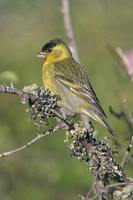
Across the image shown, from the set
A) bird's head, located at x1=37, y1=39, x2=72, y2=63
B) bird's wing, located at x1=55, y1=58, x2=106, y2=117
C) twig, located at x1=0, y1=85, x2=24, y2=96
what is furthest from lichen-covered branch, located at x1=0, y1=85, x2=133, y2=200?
bird's head, located at x1=37, y1=39, x2=72, y2=63

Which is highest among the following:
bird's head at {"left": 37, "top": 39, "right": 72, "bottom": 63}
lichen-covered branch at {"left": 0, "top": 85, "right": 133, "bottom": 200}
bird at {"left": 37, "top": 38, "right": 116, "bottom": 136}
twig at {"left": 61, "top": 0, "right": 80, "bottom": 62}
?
bird's head at {"left": 37, "top": 39, "right": 72, "bottom": 63}

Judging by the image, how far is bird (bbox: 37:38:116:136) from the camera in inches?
219

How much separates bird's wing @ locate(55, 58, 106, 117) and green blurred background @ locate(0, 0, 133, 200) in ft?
0.54

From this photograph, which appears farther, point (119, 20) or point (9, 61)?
point (119, 20)

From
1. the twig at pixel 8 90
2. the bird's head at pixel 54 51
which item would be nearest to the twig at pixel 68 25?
the twig at pixel 8 90

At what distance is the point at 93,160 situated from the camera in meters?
3.79

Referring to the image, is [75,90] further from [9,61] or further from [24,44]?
[24,44]

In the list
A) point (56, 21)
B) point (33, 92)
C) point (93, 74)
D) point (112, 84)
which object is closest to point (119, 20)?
point (56, 21)

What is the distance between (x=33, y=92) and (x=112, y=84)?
5.75m

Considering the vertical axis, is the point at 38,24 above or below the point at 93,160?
above

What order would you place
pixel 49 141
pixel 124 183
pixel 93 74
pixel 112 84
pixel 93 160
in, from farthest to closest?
pixel 93 74 < pixel 112 84 < pixel 49 141 < pixel 93 160 < pixel 124 183

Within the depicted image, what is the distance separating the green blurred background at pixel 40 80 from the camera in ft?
22.8

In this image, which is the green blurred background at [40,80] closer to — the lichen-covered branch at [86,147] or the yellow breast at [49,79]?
the yellow breast at [49,79]

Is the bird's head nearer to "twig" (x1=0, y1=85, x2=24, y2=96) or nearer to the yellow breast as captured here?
the yellow breast
